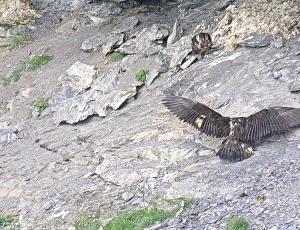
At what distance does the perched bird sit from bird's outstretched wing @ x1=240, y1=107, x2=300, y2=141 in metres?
3.29

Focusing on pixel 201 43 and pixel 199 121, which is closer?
pixel 199 121

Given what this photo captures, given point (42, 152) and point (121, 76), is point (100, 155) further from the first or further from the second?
point (121, 76)

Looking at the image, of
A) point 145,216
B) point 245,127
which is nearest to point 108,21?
point 245,127

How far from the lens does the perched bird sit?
13430 millimetres

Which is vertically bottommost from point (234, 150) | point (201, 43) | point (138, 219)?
point (138, 219)

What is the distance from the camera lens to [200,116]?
1101 centimetres

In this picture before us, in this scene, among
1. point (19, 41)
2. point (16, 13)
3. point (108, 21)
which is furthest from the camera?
point (16, 13)

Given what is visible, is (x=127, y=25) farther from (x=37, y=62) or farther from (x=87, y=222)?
(x=87, y=222)

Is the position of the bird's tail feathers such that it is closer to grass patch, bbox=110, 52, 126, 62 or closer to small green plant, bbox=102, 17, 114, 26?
grass patch, bbox=110, 52, 126, 62

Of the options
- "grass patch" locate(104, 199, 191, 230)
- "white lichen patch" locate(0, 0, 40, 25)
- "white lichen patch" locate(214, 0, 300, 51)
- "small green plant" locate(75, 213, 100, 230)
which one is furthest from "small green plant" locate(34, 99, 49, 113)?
"grass patch" locate(104, 199, 191, 230)

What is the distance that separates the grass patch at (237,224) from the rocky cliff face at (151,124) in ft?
0.29

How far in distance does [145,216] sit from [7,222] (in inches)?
116

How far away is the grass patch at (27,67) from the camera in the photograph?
16.9 m

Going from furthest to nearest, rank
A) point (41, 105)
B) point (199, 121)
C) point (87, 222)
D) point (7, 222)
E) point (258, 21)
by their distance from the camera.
Result: point (41, 105) → point (258, 21) → point (7, 222) → point (199, 121) → point (87, 222)
